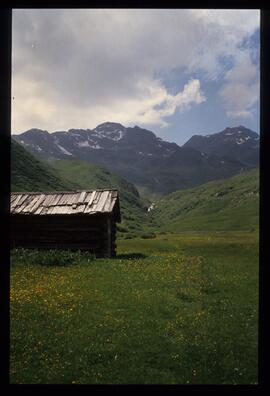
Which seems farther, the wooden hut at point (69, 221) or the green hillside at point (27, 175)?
the green hillside at point (27, 175)

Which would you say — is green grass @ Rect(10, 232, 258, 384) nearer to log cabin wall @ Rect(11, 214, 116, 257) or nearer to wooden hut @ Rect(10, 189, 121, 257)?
log cabin wall @ Rect(11, 214, 116, 257)

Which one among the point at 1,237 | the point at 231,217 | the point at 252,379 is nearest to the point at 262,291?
the point at 1,237

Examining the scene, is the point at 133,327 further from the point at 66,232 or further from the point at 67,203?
the point at 67,203

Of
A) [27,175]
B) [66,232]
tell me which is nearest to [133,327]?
[66,232]

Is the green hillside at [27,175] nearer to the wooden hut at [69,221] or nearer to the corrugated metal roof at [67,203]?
the corrugated metal roof at [67,203]

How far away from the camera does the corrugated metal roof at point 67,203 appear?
28.1 metres

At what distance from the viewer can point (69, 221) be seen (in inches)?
1133

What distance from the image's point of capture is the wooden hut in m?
27.7

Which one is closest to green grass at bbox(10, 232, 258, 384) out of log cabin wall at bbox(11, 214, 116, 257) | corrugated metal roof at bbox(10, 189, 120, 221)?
log cabin wall at bbox(11, 214, 116, 257)

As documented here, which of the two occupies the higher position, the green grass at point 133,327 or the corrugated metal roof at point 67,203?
the corrugated metal roof at point 67,203

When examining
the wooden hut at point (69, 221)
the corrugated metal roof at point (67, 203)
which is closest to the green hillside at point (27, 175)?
the corrugated metal roof at point (67, 203)
